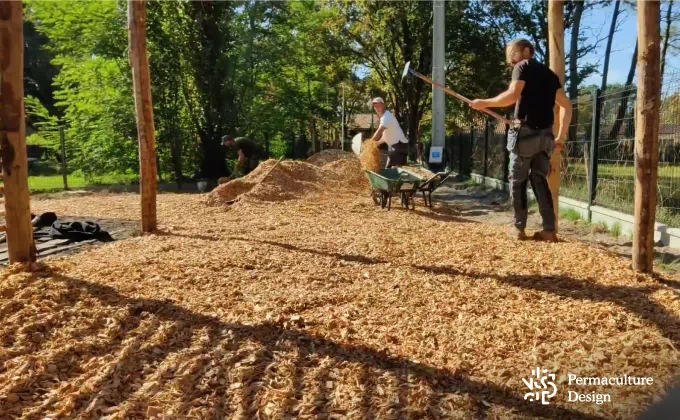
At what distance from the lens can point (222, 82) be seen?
1677 cm

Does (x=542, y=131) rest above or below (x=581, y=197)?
above

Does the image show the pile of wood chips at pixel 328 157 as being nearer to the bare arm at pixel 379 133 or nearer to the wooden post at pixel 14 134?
the bare arm at pixel 379 133

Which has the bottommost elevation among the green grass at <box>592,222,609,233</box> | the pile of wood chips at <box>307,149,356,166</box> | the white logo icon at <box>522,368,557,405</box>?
the white logo icon at <box>522,368,557,405</box>

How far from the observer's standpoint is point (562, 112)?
5.58m

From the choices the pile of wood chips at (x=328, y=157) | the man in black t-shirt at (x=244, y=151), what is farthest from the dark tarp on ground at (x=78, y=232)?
the pile of wood chips at (x=328, y=157)

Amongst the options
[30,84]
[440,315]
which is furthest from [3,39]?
[30,84]

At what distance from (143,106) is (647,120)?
5.23m

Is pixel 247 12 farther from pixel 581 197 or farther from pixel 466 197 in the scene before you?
pixel 581 197

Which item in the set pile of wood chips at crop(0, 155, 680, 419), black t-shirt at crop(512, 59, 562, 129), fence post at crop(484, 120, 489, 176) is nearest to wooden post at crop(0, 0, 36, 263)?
pile of wood chips at crop(0, 155, 680, 419)

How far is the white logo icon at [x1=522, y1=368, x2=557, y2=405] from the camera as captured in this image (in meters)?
2.58

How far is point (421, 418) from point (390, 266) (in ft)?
8.09

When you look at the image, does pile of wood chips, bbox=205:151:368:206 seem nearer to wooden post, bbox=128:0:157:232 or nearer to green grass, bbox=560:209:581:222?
wooden post, bbox=128:0:157:232

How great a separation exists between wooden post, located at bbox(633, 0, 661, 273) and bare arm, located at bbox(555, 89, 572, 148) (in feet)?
3.64

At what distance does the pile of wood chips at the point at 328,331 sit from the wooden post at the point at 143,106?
1.14 metres
